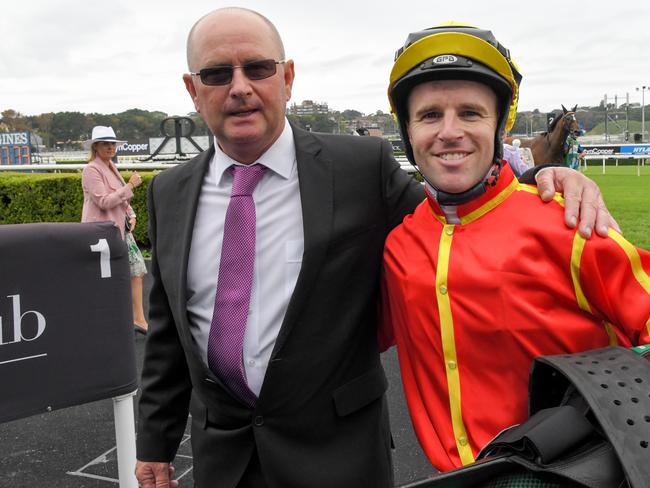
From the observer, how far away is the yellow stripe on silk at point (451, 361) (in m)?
1.47

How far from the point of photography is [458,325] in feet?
4.76

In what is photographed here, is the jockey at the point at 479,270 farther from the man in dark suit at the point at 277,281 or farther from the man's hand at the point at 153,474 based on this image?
the man's hand at the point at 153,474

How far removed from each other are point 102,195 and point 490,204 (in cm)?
497

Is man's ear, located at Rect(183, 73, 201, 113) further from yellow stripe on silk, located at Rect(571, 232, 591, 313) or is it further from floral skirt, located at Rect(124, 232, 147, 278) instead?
floral skirt, located at Rect(124, 232, 147, 278)

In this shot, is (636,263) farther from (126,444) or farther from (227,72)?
(126,444)

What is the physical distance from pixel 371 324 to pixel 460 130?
72 cm

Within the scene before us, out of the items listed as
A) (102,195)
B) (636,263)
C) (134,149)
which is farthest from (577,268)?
(134,149)

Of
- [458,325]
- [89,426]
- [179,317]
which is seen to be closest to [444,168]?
[458,325]

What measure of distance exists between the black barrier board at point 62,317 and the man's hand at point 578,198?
169cm

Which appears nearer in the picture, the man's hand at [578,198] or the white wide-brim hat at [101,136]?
the man's hand at [578,198]

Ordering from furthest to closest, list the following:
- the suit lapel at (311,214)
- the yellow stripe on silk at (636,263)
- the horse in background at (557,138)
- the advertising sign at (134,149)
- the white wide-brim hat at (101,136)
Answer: the advertising sign at (134,149), the horse in background at (557,138), the white wide-brim hat at (101,136), the suit lapel at (311,214), the yellow stripe on silk at (636,263)

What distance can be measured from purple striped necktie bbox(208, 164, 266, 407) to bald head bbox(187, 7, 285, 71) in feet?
1.59

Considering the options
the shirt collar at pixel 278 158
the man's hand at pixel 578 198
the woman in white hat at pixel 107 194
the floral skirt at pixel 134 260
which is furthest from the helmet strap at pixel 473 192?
the floral skirt at pixel 134 260

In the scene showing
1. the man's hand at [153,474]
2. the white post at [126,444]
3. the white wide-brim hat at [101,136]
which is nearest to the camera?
the man's hand at [153,474]
